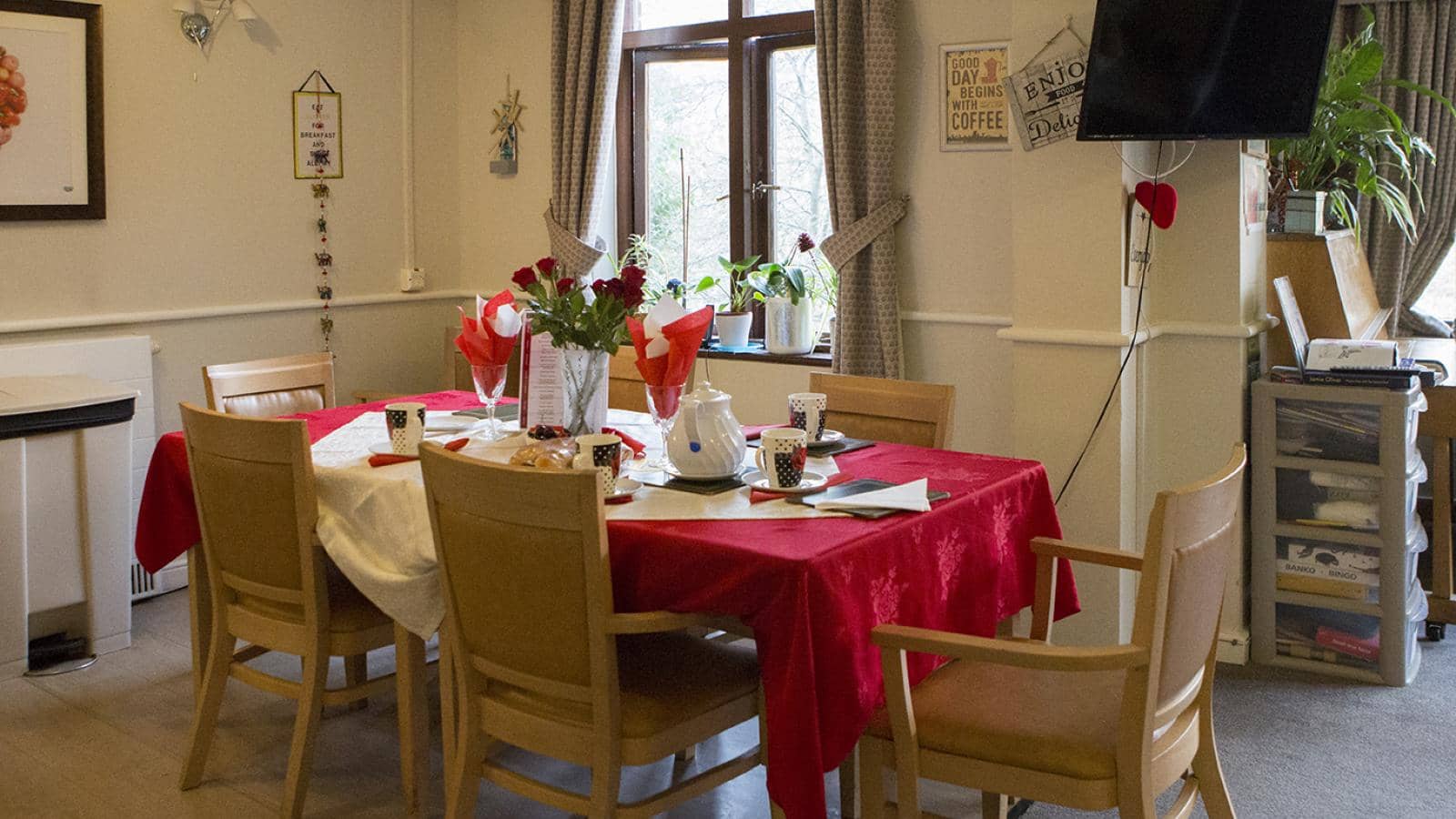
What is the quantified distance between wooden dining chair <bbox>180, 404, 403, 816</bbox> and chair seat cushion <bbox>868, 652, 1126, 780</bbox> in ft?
4.12

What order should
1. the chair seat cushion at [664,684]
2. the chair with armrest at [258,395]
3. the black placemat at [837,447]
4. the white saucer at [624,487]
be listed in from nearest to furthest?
the chair seat cushion at [664,684], the white saucer at [624,487], the black placemat at [837,447], the chair with armrest at [258,395]

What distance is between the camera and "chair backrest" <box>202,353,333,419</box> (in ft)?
11.6

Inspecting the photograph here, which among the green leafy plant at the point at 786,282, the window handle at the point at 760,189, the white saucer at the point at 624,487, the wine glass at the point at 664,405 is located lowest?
the white saucer at the point at 624,487

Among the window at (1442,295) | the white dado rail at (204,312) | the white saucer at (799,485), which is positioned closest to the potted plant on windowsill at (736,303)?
the white dado rail at (204,312)

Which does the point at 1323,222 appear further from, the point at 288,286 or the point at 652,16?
the point at 288,286

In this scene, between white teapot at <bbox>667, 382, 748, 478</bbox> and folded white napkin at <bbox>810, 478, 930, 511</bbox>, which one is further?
white teapot at <bbox>667, 382, 748, 478</bbox>

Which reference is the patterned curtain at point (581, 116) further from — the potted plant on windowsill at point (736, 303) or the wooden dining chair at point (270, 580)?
the wooden dining chair at point (270, 580)

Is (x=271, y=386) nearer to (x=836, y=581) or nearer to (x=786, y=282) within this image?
(x=786, y=282)

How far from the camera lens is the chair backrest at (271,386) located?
11.6 ft

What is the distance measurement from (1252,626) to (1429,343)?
1982 mm

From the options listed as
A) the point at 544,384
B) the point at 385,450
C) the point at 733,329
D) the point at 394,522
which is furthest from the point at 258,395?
the point at 733,329

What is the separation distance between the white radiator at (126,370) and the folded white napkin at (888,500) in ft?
8.30

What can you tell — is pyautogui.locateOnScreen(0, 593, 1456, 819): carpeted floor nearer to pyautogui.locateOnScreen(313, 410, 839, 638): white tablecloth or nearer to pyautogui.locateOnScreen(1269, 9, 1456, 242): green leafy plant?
pyautogui.locateOnScreen(313, 410, 839, 638): white tablecloth

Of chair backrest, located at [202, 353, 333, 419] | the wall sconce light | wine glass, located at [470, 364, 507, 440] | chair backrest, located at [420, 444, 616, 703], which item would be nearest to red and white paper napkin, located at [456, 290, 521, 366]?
wine glass, located at [470, 364, 507, 440]
